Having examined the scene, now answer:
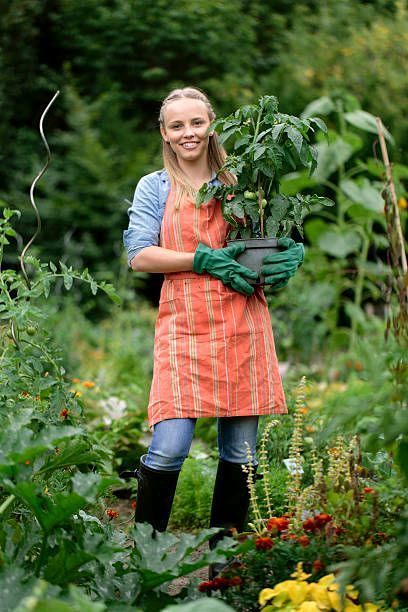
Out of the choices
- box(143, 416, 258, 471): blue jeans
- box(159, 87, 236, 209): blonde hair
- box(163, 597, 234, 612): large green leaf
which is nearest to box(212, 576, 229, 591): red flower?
box(163, 597, 234, 612): large green leaf

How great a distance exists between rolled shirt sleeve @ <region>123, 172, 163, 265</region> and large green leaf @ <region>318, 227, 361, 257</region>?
3512mm

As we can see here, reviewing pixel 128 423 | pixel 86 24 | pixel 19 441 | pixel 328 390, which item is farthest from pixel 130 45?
pixel 19 441

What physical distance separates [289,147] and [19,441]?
1286 millimetres

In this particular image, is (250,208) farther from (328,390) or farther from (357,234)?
(357,234)

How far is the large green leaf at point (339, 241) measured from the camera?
646 centimetres

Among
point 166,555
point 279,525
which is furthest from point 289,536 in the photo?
point 166,555

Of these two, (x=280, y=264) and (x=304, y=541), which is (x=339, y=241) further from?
(x=304, y=541)

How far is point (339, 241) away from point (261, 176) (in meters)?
3.62

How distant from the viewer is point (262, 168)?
290cm

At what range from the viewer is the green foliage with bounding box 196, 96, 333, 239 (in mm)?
2900

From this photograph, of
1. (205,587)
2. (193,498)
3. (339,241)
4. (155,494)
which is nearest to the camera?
(205,587)

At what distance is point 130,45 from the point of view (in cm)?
935

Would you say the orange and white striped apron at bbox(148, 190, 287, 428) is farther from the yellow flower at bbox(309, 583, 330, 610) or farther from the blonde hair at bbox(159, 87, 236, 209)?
the yellow flower at bbox(309, 583, 330, 610)

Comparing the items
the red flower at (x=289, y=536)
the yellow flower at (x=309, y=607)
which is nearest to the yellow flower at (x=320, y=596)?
the yellow flower at (x=309, y=607)
